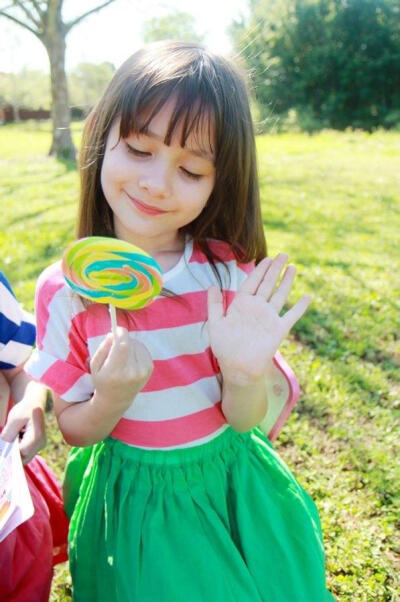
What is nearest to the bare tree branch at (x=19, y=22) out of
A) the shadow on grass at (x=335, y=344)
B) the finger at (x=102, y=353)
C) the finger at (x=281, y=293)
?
the shadow on grass at (x=335, y=344)

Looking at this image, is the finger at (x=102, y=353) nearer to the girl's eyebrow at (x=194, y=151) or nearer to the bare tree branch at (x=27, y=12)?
the girl's eyebrow at (x=194, y=151)

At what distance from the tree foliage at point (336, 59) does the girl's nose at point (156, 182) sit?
76.5ft

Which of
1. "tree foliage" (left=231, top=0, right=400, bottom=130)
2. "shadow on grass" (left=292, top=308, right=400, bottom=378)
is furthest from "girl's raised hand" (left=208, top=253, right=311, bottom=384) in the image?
"tree foliage" (left=231, top=0, right=400, bottom=130)

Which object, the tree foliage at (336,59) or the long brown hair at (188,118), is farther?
the tree foliage at (336,59)

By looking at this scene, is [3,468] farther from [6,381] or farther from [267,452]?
[267,452]

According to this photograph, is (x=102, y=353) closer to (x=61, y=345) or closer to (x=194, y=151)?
(x=61, y=345)

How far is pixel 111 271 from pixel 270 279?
0.42 metres

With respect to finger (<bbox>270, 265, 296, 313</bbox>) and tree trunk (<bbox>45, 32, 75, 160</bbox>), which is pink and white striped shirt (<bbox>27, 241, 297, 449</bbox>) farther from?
tree trunk (<bbox>45, 32, 75, 160</bbox>)

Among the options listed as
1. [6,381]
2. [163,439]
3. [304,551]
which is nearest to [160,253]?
[163,439]

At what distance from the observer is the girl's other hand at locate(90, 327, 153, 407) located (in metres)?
1.17

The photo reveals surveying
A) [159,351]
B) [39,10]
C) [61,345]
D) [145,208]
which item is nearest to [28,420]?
[61,345]

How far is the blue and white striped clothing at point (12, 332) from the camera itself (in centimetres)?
Answer: 159

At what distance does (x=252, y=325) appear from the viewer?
4.38 feet

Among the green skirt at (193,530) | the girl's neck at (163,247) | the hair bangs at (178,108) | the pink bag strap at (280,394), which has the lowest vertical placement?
the green skirt at (193,530)
